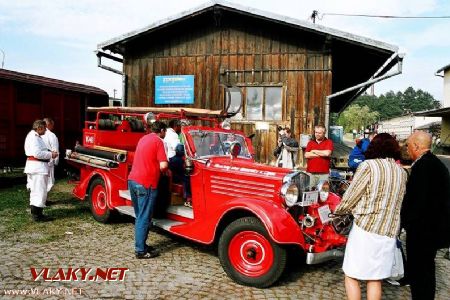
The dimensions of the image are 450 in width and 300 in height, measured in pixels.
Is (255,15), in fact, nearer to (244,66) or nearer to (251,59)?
(251,59)

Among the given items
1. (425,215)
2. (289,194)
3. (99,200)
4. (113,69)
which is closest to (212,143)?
(289,194)

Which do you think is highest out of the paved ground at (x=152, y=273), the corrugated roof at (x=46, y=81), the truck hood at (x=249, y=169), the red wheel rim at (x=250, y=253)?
the corrugated roof at (x=46, y=81)

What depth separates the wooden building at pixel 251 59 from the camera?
10773mm

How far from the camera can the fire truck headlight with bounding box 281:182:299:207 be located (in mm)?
4266

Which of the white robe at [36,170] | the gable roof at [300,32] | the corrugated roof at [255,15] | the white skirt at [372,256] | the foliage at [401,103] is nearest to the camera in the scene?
the white skirt at [372,256]

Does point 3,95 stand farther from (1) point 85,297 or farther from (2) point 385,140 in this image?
(2) point 385,140

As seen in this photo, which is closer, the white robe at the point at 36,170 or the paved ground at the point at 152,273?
the paved ground at the point at 152,273

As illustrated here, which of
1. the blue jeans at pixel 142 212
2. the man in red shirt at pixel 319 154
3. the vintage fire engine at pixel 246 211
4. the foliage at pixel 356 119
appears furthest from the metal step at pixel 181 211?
the foliage at pixel 356 119

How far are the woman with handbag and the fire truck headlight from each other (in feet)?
→ 3.67

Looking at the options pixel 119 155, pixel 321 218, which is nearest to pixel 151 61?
pixel 119 155

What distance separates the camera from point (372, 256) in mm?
3051

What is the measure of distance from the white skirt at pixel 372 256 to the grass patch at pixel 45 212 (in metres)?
4.51

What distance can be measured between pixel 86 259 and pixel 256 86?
780 centimetres

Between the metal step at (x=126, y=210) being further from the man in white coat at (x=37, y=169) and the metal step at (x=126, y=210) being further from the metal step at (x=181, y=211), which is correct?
the man in white coat at (x=37, y=169)
